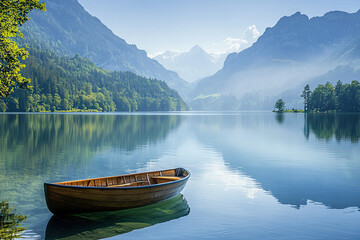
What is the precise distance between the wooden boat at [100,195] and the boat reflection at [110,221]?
380 mm

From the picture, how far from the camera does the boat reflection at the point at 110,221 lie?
16.8m

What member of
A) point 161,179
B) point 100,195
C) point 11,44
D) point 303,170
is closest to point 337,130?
point 303,170

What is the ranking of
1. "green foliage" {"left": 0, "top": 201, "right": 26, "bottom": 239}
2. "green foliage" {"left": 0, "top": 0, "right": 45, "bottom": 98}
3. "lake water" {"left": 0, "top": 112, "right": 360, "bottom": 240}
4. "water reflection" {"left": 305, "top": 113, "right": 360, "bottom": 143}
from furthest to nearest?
"water reflection" {"left": 305, "top": 113, "right": 360, "bottom": 143}
"green foliage" {"left": 0, "top": 0, "right": 45, "bottom": 98}
"lake water" {"left": 0, "top": 112, "right": 360, "bottom": 240}
"green foliage" {"left": 0, "top": 201, "right": 26, "bottom": 239}

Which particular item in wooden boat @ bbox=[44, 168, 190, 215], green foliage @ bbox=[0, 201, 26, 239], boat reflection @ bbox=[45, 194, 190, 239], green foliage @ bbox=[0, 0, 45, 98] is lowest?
boat reflection @ bbox=[45, 194, 190, 239]

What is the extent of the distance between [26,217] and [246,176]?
20.3 m

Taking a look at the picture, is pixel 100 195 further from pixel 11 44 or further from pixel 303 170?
pixel 303 170

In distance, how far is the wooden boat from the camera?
18.1m

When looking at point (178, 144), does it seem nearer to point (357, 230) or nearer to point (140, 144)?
point (140, 144)

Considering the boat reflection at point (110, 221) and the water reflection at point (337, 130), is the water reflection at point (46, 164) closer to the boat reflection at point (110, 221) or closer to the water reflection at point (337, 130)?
the boat reflection at point (110, 221)

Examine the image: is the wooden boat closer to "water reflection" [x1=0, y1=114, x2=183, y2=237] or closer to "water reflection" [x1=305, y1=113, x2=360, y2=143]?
"water reflection" [x1=0, y1=114, x2=183, y2=237]

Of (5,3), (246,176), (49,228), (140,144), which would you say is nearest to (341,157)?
(246,176)

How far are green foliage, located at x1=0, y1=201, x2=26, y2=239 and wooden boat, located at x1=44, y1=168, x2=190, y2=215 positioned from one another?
186 cm

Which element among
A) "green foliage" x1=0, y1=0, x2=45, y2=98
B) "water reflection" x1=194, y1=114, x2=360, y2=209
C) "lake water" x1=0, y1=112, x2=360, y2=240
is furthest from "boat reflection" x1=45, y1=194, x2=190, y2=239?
"green foliage" x1=0, y1=0, x2=45, y2=98

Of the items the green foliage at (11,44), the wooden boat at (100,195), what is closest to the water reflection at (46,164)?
the wooden boat at (100,195)
